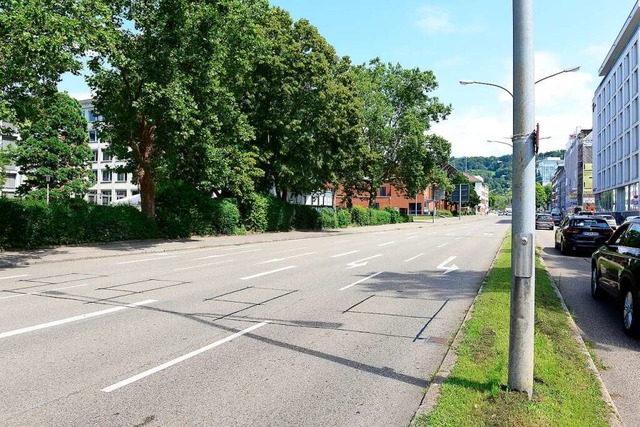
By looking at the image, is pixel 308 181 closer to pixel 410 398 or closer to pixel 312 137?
pixel 312 137

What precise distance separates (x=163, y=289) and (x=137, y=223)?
585 inches

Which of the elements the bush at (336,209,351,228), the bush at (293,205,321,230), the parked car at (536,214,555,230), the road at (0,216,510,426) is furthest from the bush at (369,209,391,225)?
the road at (0,216,510,426)

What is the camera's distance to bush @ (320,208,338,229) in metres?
41.5

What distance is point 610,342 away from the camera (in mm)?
6660

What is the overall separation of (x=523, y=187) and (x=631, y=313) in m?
4.15

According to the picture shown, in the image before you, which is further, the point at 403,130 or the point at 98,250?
the point at 403,130

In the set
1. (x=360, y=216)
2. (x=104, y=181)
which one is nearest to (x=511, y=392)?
(x=360, y=216)

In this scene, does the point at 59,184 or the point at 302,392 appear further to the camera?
the point at 59,184

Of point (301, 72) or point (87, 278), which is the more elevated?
point (301, 72)

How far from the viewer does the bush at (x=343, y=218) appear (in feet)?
149

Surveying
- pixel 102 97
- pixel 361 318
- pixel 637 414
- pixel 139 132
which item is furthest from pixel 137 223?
pixel 637 414

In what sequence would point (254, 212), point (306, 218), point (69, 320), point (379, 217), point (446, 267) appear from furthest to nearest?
point (379, 217)
point (306, 218)
point (254, 212)
point (446, 267)
point (69, 320)

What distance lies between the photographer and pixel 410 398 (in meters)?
4.46

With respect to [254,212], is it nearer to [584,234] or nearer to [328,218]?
[328,218]
